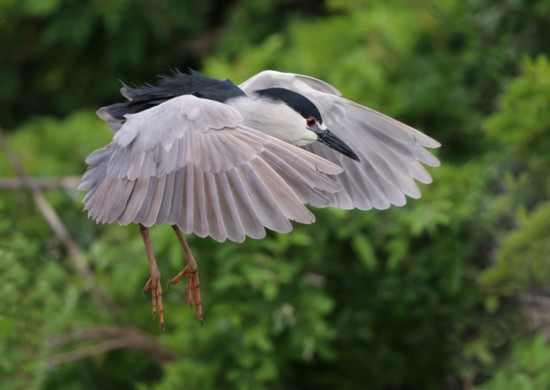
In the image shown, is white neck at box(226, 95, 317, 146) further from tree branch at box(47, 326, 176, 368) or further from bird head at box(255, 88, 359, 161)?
tree branch at box(47, 326, 176, 368)

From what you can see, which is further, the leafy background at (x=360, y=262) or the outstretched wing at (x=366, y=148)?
the leafy background at (x=360, y=262)

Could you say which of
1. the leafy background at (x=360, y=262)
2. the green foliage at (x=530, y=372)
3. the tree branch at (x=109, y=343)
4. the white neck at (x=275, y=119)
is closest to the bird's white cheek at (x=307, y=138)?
the white neck at (x=275, y=119)

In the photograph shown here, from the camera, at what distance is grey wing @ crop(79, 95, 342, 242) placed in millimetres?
3889

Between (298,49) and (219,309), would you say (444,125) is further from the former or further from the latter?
(219,309)

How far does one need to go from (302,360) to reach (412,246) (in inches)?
36.8

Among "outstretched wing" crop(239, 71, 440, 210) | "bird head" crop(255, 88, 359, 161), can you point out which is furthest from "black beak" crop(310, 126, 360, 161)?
"outstretched wing" crop(239, 71, 440, 210)

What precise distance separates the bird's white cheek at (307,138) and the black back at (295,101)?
54mm

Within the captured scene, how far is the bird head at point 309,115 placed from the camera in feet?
14.6

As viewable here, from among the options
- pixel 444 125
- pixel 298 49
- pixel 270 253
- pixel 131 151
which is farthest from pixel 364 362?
pixel 131 151

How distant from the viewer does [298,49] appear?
7969 mm

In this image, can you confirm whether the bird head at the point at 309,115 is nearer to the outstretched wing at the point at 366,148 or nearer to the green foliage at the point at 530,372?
the outstretched wing at the point at 366,148

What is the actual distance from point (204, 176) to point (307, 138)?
554mm

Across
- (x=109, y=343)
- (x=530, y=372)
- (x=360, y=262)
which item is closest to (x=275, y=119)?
A: (x=530, y=372)

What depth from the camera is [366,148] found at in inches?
192
